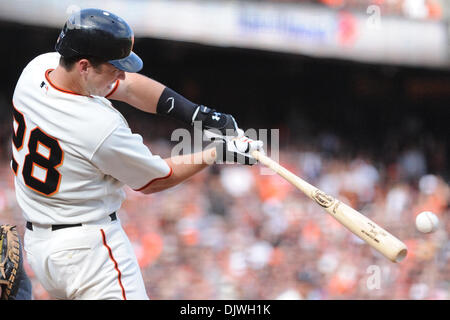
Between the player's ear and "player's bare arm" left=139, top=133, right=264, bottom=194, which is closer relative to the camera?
A: the player's ear

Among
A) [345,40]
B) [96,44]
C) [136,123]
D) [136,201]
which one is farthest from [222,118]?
[345,40]

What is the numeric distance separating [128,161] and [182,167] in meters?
0.24

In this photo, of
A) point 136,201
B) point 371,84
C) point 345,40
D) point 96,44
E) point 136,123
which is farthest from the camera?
point 371,84

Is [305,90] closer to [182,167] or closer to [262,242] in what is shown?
[262,242]

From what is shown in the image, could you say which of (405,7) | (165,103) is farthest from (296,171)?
(165,103)

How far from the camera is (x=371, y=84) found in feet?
31.8

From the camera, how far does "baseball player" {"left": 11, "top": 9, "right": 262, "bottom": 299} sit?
7.00 feet

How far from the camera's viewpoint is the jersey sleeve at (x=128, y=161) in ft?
6.97

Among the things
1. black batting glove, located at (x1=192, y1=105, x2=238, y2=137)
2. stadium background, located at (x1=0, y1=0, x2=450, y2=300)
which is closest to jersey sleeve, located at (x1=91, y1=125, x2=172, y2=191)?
black batting glove, located at (x1=192, y1=105, x2=238, y2=137)

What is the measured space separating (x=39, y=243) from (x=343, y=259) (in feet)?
14.2

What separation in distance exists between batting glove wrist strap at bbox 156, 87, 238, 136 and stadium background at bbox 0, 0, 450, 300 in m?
2.46

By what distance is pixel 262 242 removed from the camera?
20.0ft

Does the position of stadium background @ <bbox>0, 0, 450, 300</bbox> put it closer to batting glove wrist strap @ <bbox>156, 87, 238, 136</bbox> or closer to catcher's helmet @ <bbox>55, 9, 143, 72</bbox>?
batting glove wrist strap @ <bbox>156, 87, 238, 136</bbox>
